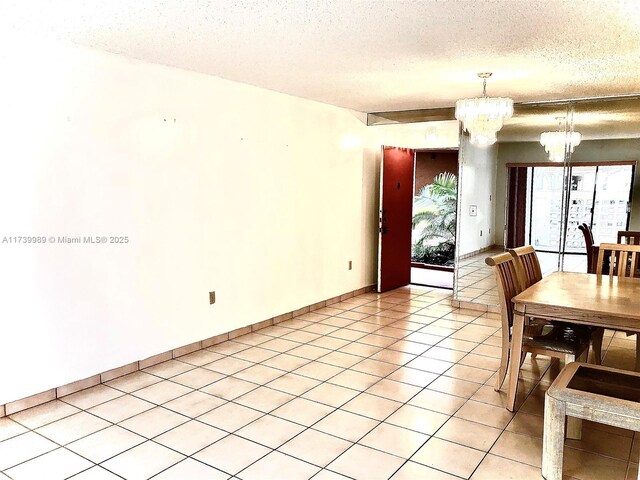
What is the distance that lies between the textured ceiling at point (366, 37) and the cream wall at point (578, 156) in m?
0.72

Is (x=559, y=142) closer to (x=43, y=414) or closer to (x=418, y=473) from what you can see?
(x=418, y=473)

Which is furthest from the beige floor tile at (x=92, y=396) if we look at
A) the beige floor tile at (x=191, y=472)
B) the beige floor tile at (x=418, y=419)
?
the beige floor tile at (x=418, y=419)

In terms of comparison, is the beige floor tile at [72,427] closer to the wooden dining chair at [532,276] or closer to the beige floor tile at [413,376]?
the beige floor tile at [413,376]

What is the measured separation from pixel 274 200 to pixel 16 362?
2.60 meters

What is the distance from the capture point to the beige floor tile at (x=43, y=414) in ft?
9.48

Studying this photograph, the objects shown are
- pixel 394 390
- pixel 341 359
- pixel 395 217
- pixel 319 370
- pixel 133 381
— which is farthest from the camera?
pixel 395 217

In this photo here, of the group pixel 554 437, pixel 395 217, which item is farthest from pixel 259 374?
pixel 395 217

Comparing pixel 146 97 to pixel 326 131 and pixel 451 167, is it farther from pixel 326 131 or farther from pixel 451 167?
pixel 451 167

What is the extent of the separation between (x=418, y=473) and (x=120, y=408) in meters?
1.83

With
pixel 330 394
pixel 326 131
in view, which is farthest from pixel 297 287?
pixel 330 394

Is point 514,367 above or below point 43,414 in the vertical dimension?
above

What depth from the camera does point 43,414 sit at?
2988 millimetres

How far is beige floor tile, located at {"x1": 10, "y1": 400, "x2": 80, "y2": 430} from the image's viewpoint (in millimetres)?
2889

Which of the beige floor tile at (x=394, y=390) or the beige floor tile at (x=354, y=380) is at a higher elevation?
the beige floor tile at (x=354, y=380)
